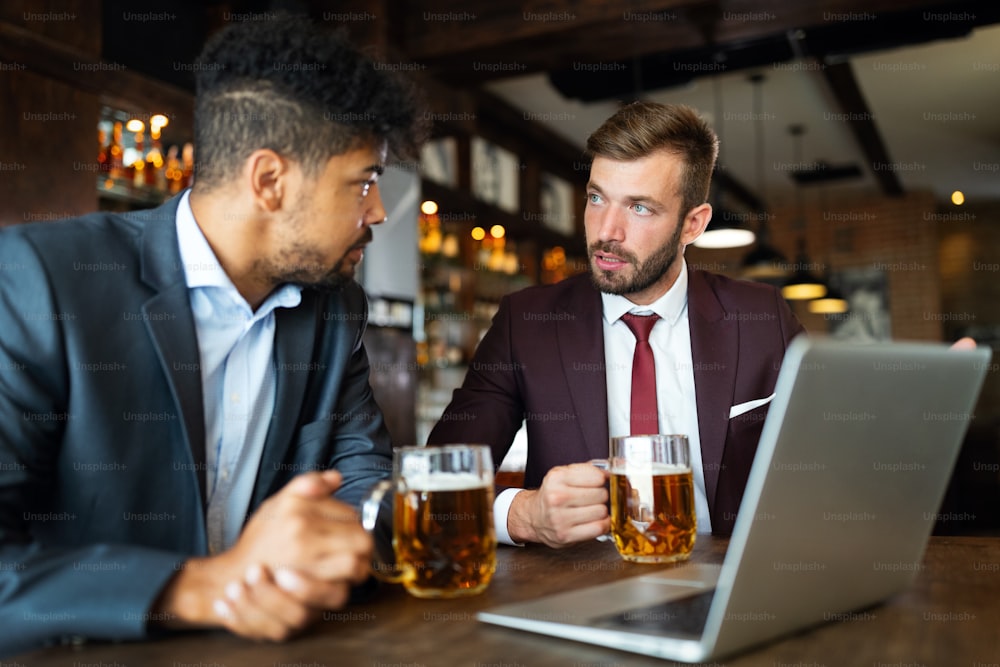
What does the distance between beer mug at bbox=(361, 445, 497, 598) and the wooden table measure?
1.3 inches

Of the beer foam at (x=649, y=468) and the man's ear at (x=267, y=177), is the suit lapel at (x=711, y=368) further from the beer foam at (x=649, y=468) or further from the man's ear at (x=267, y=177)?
the man's ear at (x=267, y=177)

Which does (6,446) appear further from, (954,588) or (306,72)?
(954,588)

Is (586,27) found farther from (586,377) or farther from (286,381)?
(286,381)

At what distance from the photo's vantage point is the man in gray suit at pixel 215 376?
0.83 m

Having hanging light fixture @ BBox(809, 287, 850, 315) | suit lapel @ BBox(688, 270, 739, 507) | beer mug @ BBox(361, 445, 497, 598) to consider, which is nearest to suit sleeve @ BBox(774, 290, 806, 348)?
suit lapel @ BBox(688, 270, 739, 507)

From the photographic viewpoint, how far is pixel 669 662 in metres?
0.77

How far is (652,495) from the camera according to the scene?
119cm

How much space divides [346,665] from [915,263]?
981 centimetres

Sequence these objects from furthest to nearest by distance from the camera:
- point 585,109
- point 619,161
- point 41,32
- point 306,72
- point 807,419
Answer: point 585,109, point 41,32, point 619,161, point 306,72, point 807,419

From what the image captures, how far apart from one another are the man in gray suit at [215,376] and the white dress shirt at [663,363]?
630 millimetres

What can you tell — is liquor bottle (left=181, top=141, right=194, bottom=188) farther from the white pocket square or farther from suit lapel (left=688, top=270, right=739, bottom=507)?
the white pocket square

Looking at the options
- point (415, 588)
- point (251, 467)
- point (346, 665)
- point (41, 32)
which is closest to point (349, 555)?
point (346, 665)

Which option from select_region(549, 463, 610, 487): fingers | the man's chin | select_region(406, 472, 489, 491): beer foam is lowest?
select_region(549, 463, 610, 487): fingers

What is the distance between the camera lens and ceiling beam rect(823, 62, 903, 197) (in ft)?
19.0
